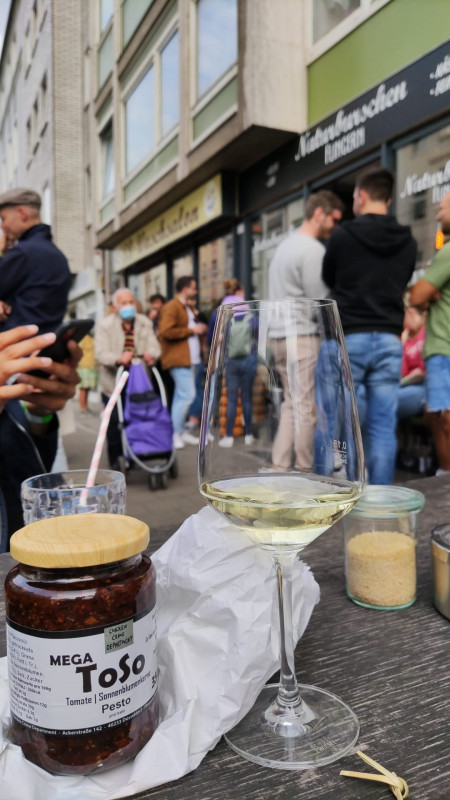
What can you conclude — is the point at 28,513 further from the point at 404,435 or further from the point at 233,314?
the point at 404,435

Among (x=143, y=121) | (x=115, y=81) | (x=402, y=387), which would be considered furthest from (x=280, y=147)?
(x=115, y=81)

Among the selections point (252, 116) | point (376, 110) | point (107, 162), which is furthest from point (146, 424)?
point (107, 162)

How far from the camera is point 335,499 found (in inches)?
23.2

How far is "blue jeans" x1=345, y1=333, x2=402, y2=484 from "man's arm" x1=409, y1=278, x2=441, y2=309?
0.22m

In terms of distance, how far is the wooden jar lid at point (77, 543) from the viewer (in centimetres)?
47

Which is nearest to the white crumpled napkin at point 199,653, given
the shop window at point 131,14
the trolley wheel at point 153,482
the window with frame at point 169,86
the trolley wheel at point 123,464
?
the trolley wheel at point 153,482

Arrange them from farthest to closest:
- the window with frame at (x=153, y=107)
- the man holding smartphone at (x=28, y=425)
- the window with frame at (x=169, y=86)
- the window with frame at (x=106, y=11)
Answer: the window with frame at (x=106, y=11), the window with frame at (x=153, y=107), the window with frame at (x=169, y=86), the man holding smartphone at (x=28, y=425)

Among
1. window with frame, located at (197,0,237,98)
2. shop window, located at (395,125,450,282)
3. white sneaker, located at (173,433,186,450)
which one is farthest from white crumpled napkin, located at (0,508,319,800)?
window with frame, located at (197,0,237,98)

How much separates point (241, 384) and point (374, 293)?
8.62 ft

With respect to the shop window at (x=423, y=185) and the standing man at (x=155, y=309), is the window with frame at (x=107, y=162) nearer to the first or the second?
the standing man at (x=155, y=309)

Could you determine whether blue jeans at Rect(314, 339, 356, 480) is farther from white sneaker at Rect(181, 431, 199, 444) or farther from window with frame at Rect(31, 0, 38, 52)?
white sneaker at Rect(181, 431, 199, 444)

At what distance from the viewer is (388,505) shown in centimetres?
87

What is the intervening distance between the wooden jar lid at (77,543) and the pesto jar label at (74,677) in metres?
0.06

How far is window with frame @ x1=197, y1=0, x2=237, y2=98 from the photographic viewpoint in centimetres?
698
